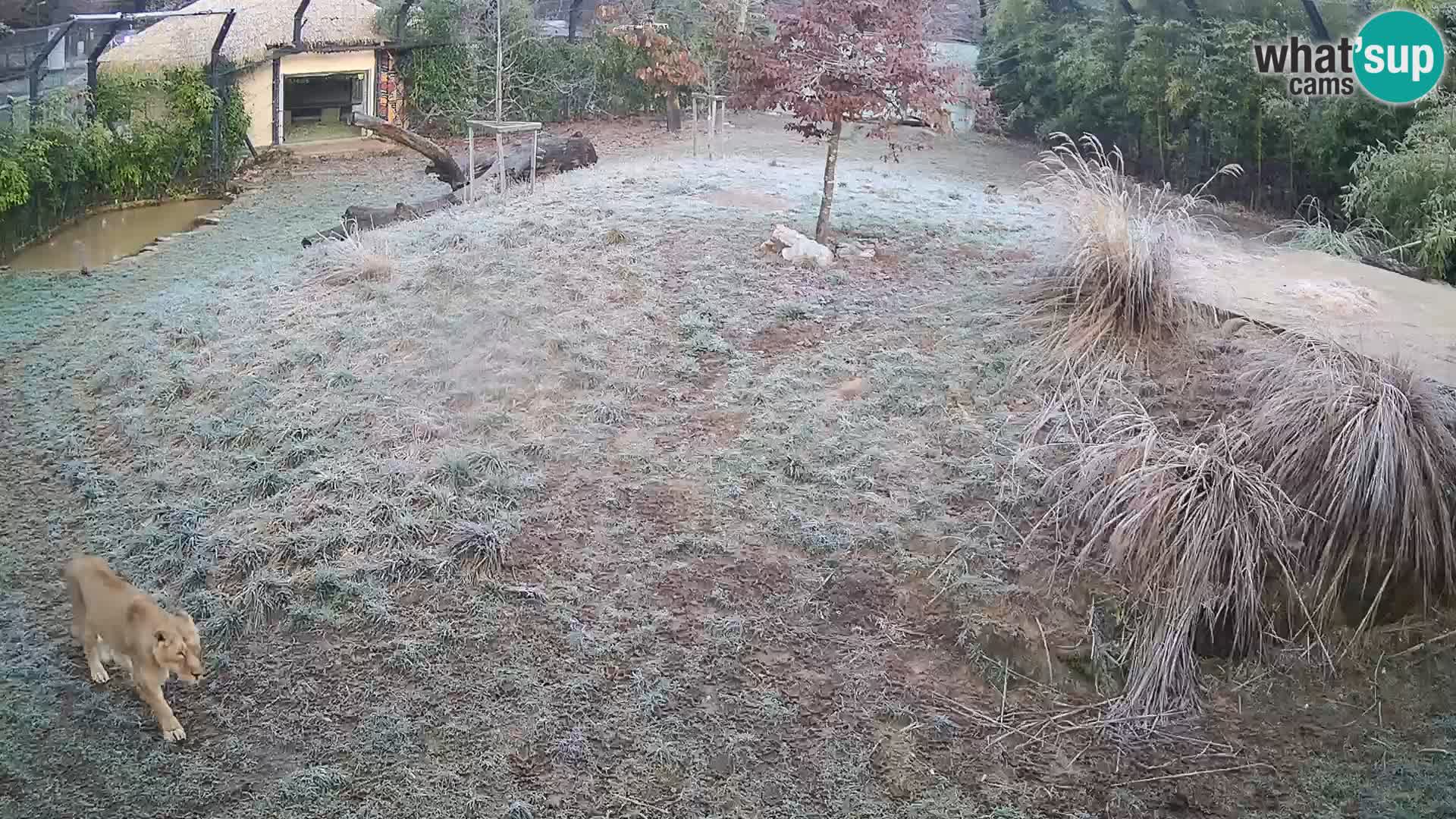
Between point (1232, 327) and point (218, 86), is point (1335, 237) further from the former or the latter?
point (218, 86)

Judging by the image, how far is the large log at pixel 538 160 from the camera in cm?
950

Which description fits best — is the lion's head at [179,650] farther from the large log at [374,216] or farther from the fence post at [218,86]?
the fence post at [218,86]

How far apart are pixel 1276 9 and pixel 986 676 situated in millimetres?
5653

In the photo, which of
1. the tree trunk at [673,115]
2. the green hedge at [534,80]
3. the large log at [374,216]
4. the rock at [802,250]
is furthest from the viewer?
the green hedge at [534,80]

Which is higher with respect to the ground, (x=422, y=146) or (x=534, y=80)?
(x=534, y=80)

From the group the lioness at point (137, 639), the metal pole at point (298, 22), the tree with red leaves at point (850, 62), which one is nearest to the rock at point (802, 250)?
the tree with red leaves at point (850, 62)

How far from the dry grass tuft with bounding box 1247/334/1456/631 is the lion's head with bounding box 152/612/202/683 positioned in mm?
3108

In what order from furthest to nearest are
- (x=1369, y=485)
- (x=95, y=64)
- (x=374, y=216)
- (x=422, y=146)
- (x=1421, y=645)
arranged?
(x=422, y=146) < (x=95, y=64) < (x=374, y=216) < (x=1369, y=485) < (x=1421, y=645)

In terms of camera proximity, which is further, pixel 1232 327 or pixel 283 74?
pixel 283 74

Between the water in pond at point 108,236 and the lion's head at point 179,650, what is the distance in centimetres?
442

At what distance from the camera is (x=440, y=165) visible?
30.7 ft

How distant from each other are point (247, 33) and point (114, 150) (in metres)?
3.48

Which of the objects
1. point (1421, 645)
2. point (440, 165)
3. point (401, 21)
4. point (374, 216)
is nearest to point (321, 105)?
point (401, 21)

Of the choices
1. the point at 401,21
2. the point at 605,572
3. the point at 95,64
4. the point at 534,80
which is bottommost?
the point at 605,572
